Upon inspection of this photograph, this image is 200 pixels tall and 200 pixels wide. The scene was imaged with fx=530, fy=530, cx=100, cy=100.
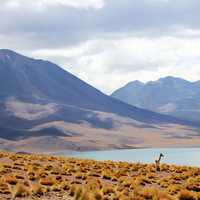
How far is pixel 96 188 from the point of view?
25828 mm

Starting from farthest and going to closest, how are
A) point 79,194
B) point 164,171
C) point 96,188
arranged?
point 164,171
point 96,188
point 79,194

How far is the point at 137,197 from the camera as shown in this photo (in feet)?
76.6

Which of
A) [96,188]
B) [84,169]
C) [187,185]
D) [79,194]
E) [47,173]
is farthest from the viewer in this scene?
[84,169]

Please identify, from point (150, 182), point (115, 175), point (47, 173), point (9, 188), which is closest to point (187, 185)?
point (150, 182)

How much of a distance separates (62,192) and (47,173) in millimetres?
7515

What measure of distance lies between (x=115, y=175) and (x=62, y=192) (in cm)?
958

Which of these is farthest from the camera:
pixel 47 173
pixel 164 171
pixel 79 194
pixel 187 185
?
pixel 164 171

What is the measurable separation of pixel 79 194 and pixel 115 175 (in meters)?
12.2

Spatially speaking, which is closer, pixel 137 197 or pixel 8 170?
pixel 137 197

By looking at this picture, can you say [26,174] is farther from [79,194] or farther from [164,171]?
[164,171]

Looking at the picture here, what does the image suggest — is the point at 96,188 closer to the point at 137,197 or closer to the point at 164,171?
the point at 137,197

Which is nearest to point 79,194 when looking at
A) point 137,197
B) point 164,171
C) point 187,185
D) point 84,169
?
point 137,197

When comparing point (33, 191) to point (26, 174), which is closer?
point (33, 191)

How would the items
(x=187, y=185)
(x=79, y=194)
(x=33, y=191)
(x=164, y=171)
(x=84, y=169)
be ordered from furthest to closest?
(x=164, y=171) < (x=84, y=169) < (x=187, y=185) < (x=33, y=191) < (x=79, y=194)
